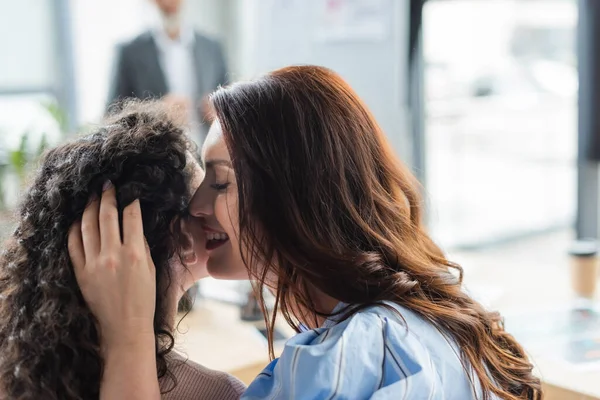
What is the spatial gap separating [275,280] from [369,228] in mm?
156

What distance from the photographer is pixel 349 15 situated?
272 centimetres

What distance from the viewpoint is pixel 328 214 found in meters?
0.99

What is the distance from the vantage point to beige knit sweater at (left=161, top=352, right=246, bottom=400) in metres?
1.06

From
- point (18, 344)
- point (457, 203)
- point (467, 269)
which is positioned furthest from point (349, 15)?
point (18, 344)

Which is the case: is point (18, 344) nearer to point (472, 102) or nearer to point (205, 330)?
point (205, 330)

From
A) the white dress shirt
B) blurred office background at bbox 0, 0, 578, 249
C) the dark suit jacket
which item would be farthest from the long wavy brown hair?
the white dress shirt

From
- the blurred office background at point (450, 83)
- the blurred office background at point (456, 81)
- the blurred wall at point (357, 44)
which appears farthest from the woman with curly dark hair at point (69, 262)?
the blurred office background at point (456, 81)

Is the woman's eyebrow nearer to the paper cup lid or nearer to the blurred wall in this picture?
the paper cup lid

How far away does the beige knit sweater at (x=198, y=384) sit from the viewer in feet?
3.49

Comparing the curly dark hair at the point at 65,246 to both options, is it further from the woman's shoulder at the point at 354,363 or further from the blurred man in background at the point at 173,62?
the blurred man in background at the point at 173,62

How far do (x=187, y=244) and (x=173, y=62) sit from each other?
7.62 feet

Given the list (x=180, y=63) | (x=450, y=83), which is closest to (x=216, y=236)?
(x=180, y=63)

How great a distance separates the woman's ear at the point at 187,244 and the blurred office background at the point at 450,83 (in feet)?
5.72

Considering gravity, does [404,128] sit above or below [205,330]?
above
